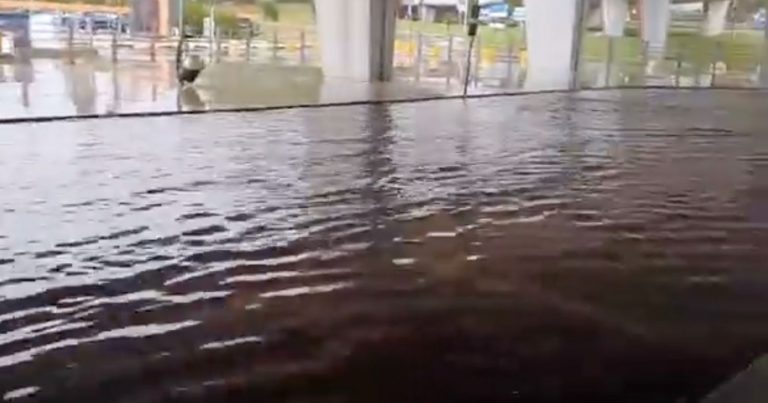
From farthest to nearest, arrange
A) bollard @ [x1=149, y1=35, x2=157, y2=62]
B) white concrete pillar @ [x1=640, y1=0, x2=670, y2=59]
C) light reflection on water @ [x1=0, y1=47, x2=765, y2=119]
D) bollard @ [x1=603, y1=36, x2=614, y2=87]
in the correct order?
white concrete pillar @ [x1=640, y1=0, x2=670, y2=59], bollard @ [x1=603, y1=36, x2=614, y2=87], bollard @ [x1=149, y1=35, x2=157, y2=62], light reflection on water @ [x1=0, y1=47, x2=765, y2=119]

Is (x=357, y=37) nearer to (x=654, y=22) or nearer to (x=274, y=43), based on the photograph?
(x=274, y=43)

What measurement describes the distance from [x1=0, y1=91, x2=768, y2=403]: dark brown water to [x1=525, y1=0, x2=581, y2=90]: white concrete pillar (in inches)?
313

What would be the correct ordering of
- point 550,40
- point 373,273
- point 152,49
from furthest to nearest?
point 550,40 < point 152,49 < point 373,273

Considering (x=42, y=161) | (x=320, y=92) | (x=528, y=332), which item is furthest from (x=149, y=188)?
(x=320, y=92)

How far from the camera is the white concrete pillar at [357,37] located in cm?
1303

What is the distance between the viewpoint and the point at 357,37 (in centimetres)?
1319

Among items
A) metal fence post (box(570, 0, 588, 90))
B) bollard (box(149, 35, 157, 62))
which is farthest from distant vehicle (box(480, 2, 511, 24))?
bollard (box(149, 35, 157, 62))

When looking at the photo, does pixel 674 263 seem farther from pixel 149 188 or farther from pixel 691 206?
pixel 149 188

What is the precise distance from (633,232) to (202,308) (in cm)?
172

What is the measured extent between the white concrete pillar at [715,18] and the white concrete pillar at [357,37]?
5.32 m

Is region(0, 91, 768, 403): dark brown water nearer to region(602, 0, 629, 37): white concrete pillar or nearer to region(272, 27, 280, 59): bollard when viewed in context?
region(272, 27, 280, 59): bollard

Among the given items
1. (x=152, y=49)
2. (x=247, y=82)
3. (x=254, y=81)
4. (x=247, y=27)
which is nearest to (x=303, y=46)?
(x=247, y=27)

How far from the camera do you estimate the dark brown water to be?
6.61 feet

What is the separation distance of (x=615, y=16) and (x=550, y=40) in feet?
5.31
